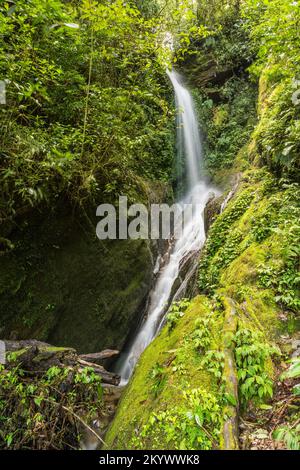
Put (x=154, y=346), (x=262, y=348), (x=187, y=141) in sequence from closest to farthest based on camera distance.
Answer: (x=262, y=348) → (x=154, y=346) → (x=187, y=141)

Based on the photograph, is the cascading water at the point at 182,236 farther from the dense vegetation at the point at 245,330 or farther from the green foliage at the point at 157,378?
the green foliage at the point at 157,378

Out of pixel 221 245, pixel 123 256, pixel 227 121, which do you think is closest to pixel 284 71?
pixel 221 245

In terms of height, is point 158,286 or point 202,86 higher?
point 202,86

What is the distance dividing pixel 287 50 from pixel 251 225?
2.74 metres

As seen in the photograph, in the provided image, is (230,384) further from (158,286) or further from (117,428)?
(158,286)

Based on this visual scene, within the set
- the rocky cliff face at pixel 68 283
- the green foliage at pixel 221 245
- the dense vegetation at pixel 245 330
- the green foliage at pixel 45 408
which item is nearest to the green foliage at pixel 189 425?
the dense vegetation at pixel 245 330

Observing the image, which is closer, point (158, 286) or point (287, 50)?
point (287, 50)

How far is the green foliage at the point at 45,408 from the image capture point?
9.93 ft

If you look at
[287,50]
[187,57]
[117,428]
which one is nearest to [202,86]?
[187,57]

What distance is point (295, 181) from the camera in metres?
4.67

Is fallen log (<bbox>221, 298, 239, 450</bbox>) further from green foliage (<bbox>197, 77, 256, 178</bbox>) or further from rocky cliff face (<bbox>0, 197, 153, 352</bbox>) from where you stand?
green foliage (<bbox>197, 77, 256, 178</bbox>)

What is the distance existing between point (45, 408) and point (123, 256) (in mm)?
3609

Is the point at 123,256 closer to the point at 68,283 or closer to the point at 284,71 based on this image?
the point at 68,283

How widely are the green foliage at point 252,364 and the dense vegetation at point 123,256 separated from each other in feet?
0.04
